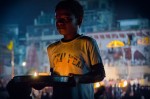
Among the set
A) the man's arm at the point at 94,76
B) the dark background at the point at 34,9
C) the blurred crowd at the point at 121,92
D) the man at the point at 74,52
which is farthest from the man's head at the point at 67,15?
the dark background at the point at 34,9

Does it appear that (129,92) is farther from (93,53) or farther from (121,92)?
(93,53)

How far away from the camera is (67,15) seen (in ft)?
3.09

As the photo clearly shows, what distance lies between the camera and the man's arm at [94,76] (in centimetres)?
80

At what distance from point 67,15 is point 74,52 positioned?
0.12 metres

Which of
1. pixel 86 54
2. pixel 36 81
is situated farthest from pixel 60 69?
pixel 36 81

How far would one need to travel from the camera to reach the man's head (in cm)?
94

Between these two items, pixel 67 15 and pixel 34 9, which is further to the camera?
pixel 34 9

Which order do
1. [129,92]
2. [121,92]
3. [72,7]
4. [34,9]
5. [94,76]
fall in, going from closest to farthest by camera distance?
[94,76] < [72,7] < [129,92] < [121,92] < [34,9]

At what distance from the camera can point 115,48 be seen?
1302 cm

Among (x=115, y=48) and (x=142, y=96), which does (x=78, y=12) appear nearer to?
(x=142, y=96)

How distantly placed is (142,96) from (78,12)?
9100 millimetres

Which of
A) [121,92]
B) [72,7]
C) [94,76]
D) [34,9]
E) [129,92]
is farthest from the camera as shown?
[34,9]

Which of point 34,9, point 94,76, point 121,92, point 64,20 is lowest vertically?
point 121,92

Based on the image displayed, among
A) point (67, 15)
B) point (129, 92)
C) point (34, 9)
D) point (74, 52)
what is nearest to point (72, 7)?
point (67, 15)
